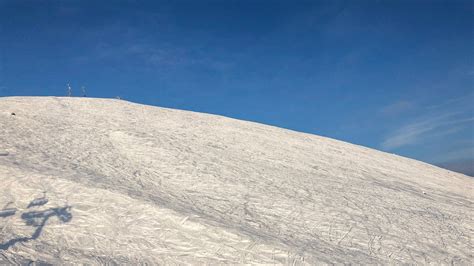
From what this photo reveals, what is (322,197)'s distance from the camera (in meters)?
15.9

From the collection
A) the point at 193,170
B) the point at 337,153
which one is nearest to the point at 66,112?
the point at 193,170

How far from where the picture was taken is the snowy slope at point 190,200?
410 inches

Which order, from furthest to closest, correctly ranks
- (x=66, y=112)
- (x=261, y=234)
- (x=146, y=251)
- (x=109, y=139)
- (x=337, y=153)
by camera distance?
(x=337, y=153)
(x=66, y=112)
(x=109, y=139)
(x=261, y=234)
(x=146, y=251)

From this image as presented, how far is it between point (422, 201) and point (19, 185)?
15.8 m

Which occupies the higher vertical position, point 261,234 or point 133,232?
point 261,234

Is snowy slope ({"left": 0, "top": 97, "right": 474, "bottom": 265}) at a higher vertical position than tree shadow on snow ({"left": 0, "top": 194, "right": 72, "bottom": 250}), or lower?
higher

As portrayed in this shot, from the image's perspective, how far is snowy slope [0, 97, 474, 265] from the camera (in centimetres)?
1041

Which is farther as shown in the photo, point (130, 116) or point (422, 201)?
point (130, 116)

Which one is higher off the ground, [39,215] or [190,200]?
[190,200]

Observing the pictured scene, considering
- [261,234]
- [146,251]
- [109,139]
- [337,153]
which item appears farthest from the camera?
[337,153]

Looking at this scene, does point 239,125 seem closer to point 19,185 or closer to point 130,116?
point 130,116

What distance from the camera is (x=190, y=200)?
44.2ft

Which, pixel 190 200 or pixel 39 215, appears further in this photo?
pixel 190 200

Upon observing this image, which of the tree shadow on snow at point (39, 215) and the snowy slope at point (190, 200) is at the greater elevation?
the snowy slope at point (190, 200)
